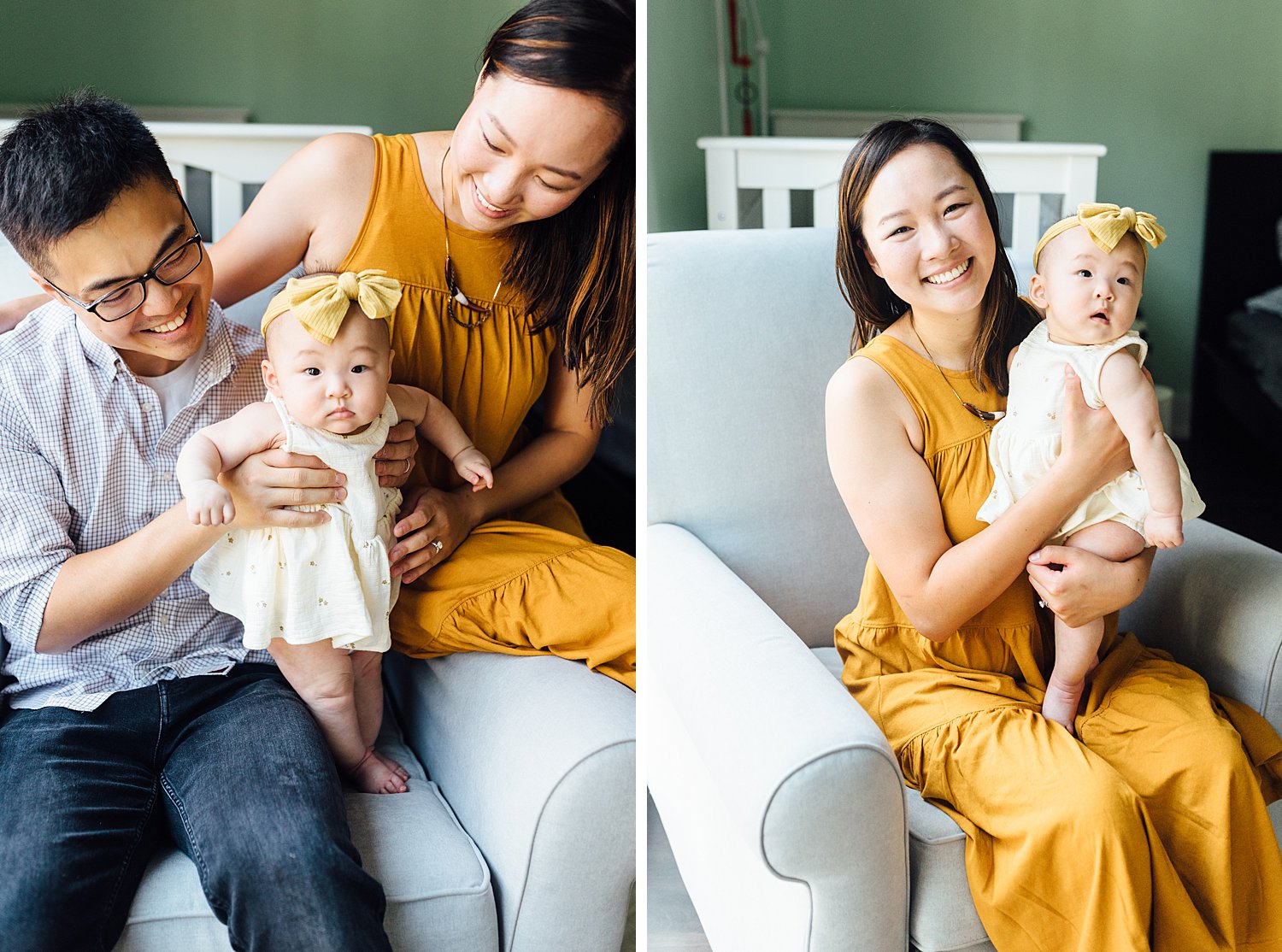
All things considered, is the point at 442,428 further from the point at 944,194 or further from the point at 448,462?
the point at 944,194

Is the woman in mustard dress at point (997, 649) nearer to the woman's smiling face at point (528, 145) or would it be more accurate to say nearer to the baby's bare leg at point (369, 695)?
the woman's smiling face at point (528, 145)

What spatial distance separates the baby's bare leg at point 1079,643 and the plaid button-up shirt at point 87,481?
2.68 ft

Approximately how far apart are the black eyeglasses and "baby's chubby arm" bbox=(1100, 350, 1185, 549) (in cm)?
82

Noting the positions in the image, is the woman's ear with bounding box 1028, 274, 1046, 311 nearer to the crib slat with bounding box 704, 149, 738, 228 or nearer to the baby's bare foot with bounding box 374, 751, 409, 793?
the baby's bare foot with bounding box 374, 751, 409, 793

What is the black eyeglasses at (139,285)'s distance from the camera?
91cm

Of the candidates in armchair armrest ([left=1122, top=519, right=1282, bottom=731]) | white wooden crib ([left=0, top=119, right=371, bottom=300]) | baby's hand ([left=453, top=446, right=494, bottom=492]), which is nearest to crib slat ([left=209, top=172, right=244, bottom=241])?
white wooden crib ([left=0, top=119, right=371, bottom=300])

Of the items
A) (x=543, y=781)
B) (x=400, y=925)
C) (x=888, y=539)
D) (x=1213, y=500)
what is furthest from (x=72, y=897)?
(x=1213, y=500)

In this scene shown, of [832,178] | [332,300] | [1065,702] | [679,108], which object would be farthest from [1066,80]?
[332,300]

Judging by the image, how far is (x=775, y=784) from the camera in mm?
835

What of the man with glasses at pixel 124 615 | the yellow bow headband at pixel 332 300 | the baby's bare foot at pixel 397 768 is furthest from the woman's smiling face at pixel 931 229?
the baby's bare foot at pixel 397 768

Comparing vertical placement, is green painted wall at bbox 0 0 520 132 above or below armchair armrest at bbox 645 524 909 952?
above

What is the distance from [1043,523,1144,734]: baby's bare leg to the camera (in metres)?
1.03

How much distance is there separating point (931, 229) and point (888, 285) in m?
0.12

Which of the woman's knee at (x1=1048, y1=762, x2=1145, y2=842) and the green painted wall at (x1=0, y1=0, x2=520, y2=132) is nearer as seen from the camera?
the woman's knee at (x1=1048, y1=762, x2=1145, y2=842)
